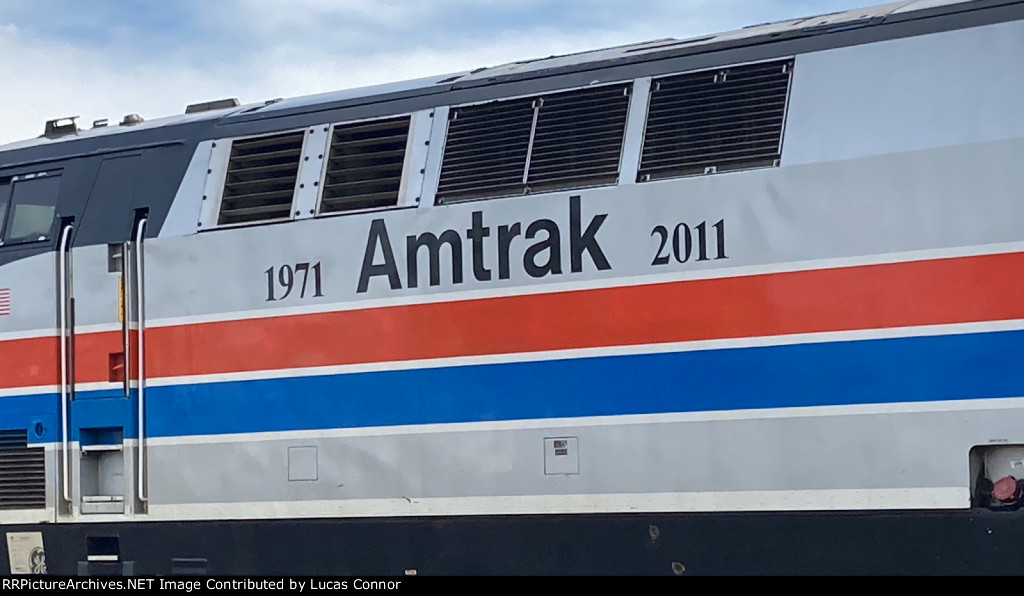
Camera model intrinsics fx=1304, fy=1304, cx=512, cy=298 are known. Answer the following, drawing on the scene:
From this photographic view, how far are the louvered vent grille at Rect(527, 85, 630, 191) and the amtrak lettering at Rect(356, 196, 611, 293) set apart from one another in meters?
0.20

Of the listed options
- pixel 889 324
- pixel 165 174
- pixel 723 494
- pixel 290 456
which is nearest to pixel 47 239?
pixel 165 174

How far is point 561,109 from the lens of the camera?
24.9ft

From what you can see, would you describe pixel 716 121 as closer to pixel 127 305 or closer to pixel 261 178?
pixel 261 178

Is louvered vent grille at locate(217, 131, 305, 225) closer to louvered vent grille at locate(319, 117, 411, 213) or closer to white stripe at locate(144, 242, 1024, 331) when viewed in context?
louvered vent grille at locate(319, 117, 411, 213)

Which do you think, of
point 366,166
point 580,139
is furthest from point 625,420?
point 366,166

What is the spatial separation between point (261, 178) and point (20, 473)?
272 centimetres

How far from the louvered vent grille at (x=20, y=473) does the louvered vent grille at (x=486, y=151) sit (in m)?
3.51

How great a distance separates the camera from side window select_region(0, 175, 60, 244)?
9117 mm

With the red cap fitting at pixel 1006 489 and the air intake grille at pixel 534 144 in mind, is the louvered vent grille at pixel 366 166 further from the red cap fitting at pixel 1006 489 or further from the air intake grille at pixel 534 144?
the red cap fitting at pixel 1006 489

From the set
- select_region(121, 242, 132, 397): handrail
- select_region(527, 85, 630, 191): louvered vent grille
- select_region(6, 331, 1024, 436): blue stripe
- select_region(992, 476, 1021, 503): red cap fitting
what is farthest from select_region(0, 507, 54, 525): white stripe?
select_region(992, 476, 1021, 503): red cap fitting

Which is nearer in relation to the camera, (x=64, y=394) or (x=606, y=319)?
(x=606, y=319)

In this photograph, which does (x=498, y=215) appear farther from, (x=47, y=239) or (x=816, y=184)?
(x=47, y=239)

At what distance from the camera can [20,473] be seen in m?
8.97

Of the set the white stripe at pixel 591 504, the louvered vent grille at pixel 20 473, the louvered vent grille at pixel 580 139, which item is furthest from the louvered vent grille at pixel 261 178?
the louvered vent grille at pixel 20 473
